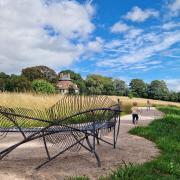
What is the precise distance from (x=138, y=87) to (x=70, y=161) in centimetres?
6976

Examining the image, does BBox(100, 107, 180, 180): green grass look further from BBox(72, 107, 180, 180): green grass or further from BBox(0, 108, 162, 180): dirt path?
BBox(0, 108, 162, 180): dirt path

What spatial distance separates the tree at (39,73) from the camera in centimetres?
A: 7294

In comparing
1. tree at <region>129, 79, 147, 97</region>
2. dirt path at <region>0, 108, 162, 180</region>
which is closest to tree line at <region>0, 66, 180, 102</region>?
tree at <region>129, 79, 147, 97</region>

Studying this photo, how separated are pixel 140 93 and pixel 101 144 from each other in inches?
2482

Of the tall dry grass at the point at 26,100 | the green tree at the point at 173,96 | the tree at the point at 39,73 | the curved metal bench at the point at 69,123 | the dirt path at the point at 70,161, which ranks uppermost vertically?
the tree at the point at 39,73

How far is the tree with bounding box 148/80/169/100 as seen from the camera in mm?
65738

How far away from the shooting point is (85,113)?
5754 mm

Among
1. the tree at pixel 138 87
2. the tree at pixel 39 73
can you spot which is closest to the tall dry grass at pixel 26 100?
the tree at pixel 138 87

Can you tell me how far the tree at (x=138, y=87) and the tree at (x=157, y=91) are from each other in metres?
1.16

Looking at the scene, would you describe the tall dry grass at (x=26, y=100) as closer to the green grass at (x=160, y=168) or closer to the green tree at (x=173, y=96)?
the green grass at (x=160, y=168)

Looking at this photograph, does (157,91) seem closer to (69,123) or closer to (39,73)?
(39,73)

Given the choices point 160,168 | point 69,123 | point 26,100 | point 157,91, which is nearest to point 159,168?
point 160,168

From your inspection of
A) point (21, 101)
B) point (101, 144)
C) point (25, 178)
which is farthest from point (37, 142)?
point (21, 101)

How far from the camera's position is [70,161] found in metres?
5.98
